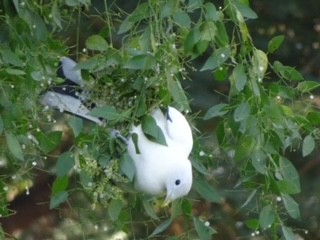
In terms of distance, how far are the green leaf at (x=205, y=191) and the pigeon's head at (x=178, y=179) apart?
139 millimetres

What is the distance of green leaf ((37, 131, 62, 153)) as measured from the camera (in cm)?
132

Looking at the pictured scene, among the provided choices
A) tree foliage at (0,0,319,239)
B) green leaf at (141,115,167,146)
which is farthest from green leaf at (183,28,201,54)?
green leaf at (141,115,167,146)

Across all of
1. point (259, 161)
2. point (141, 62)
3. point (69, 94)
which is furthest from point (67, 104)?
point (259, 161)

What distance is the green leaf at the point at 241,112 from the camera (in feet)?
4.19

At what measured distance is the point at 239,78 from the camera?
1285 mm

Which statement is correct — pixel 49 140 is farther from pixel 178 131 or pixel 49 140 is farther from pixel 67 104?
pixel 178 131

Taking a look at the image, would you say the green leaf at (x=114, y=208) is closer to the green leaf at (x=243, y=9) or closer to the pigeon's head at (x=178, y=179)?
the pigeon's head at (x=178, y=179)

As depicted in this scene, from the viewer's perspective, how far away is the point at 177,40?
1380mm

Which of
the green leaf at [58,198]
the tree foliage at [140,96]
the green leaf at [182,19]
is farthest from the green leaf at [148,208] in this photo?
the green leaf at [182,19]

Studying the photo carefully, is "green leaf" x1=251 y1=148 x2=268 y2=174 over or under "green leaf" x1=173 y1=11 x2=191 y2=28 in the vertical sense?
under

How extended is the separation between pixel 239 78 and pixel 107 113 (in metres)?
0.17

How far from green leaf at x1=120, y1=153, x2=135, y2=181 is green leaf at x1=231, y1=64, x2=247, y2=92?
0.53 ft

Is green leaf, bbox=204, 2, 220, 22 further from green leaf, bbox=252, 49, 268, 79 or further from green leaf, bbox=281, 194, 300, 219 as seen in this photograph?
green leaf, bbox=281, 194, 300, 219

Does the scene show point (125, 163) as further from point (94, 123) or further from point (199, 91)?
point (199, 91)
